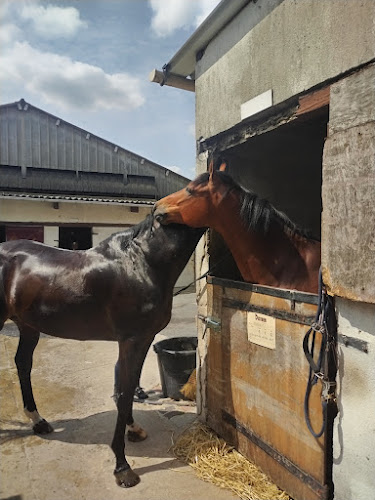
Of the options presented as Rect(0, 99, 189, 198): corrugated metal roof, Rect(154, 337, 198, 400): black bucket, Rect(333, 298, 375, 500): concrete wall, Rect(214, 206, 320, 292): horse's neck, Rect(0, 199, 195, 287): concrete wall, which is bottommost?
Rect(154, 337, 198, 400): black bucket

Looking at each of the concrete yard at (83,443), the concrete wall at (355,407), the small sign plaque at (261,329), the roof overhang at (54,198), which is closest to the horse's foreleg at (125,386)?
the concrete yard at (83,443)

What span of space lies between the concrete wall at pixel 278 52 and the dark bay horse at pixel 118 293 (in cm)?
105

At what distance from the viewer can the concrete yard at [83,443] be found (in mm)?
2221

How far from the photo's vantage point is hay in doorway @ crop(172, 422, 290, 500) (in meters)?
2.16

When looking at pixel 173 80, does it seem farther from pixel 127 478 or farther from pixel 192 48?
pixel 127 478

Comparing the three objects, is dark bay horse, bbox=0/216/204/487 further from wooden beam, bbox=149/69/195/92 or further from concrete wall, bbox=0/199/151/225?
concrete wall, bbox=0/199/151/225

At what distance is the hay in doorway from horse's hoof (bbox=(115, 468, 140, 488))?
1.37 ft

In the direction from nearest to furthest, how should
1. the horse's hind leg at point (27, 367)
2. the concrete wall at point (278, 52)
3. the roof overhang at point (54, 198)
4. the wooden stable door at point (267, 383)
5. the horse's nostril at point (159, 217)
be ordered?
the concrete wall at point (278, 52)
the wooden stable door at point (267, 383)
the horse's nostril at point (159, 217)
the horse's hind leg at point (27, 367)
the roof overhang at point (54, 198)

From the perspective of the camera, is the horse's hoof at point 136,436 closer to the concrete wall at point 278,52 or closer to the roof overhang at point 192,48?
the concrete wall at point 278,52

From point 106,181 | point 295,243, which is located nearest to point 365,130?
point 295,243

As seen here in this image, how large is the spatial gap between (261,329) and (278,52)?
5.67ft

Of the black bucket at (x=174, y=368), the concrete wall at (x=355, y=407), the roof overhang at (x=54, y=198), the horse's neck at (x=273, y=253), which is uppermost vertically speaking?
the roof overhang at (x=54, y=198)

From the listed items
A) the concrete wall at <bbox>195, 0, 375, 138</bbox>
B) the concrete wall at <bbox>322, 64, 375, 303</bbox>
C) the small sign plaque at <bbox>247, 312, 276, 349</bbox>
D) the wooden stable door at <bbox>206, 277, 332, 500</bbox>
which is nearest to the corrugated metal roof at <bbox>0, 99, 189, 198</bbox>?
the concrete wall at <bbox>195, 0, 375, 138</bbox>

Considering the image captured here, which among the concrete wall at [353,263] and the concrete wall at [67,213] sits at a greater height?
the concrete wall at [67,213]
